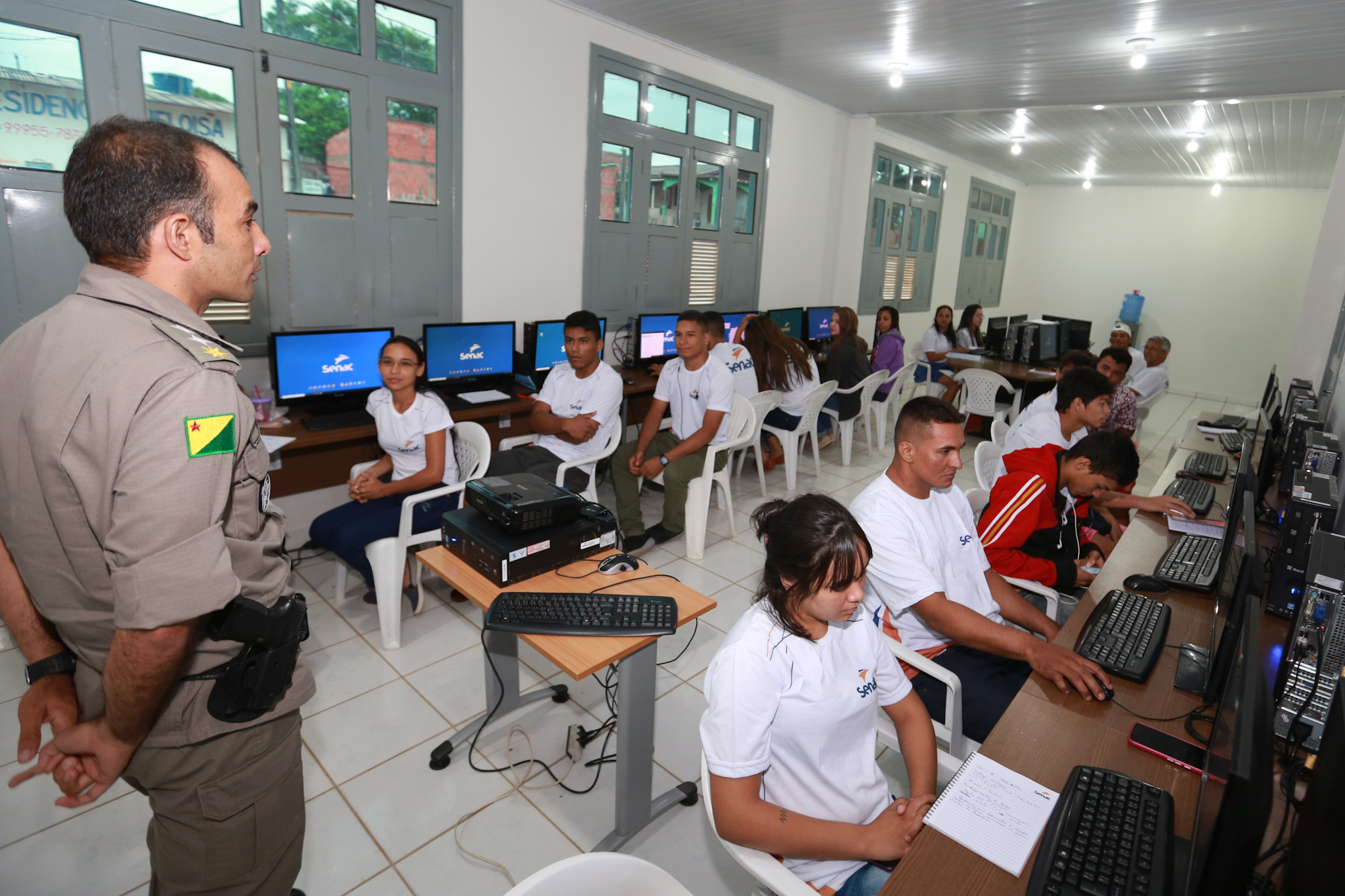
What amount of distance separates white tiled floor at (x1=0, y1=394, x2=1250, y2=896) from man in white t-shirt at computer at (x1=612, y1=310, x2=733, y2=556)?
94 centimetres

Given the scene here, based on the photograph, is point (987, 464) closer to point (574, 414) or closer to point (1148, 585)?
point (1148, 585)

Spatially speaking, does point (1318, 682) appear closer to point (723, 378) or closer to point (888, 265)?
point (723, 378)

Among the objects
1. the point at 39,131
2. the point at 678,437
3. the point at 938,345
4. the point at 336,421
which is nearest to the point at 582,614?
the point at 336,421

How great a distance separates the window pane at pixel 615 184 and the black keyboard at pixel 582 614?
382 cm

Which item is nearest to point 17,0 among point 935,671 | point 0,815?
point 0,815

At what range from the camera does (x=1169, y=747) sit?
1.48m

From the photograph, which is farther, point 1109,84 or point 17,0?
point 1109,84

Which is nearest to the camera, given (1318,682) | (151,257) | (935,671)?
(151,257)

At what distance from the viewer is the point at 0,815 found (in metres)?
2.03

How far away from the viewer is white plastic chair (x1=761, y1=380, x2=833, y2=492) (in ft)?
16.5

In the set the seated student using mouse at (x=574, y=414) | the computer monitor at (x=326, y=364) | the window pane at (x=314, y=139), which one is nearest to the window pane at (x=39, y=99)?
the window pane at (x=314, y=139)

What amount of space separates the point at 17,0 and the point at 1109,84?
663 cm

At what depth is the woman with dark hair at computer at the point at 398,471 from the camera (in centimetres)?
304

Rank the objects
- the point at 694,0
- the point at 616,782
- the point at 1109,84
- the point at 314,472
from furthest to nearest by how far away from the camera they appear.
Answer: the point at 1109,84
the point at 694,0
the point at 314,472
the point at 616,782
